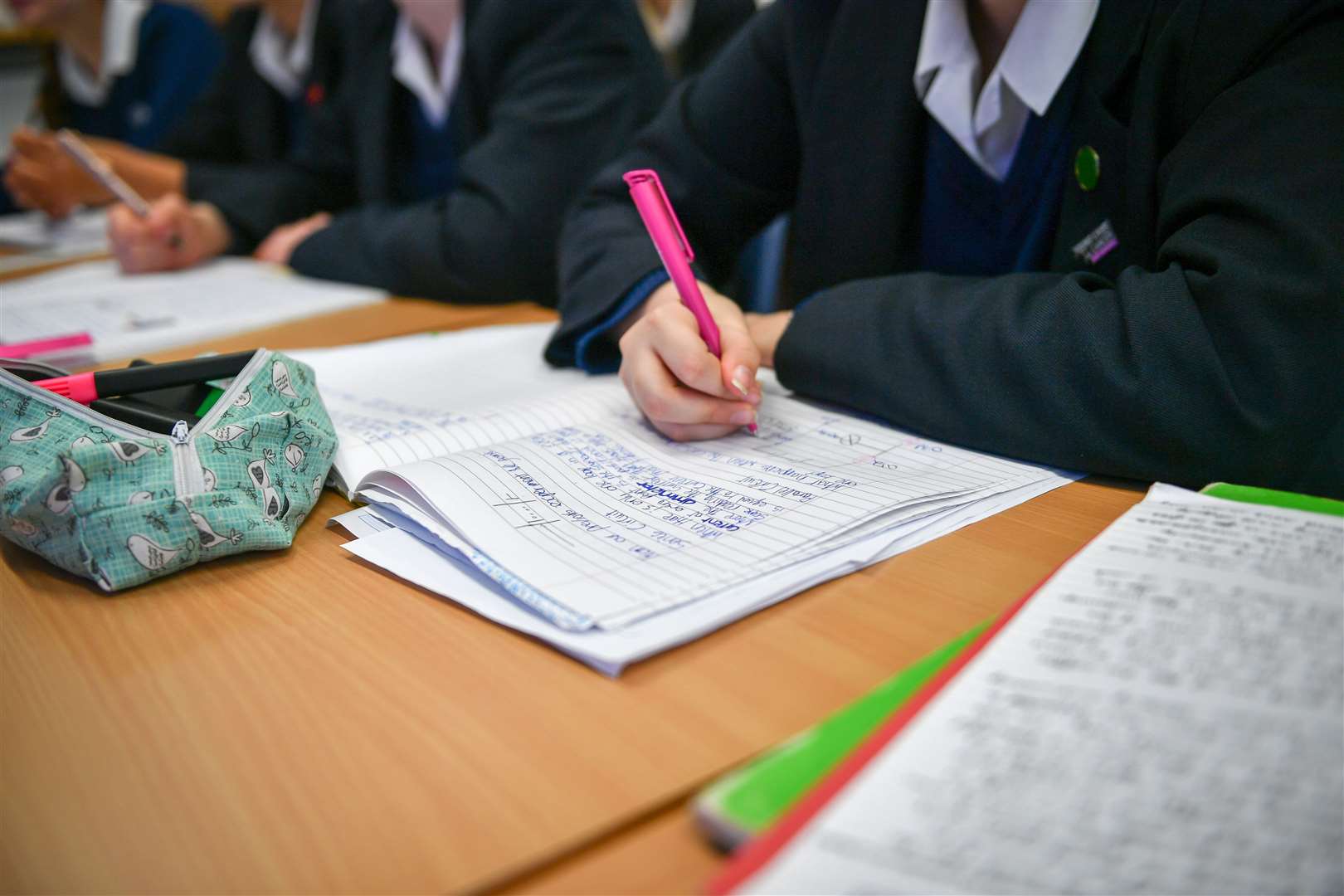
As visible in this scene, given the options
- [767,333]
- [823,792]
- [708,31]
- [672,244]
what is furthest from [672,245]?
[708,31]

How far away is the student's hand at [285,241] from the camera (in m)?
1.39

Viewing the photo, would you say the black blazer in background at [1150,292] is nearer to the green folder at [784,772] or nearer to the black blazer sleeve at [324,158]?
the green folder at [784,772]

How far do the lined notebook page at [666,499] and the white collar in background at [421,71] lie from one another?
1009mm

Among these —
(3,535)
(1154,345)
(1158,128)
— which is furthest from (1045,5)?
(3,535)

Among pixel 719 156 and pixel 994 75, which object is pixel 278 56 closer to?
pixel 719 156

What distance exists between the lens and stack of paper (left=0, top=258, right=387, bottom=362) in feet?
3.12

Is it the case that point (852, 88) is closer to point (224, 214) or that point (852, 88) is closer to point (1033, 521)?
point (1033, 521)

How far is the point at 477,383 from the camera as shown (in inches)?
29.4

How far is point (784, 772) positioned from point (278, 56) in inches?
→ 79.5

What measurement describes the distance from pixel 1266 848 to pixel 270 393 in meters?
0.51

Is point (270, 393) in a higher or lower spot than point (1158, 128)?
lower

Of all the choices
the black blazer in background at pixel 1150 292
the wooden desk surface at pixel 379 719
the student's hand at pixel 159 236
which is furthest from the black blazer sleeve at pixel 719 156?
the student's hand at pixel 159 236

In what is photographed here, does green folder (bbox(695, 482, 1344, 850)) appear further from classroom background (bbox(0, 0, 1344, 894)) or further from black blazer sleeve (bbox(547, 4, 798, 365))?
black blazer sleeve (bbox(547, 4, 798, 365))

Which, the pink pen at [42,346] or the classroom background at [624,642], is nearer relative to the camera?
the classroom background at [624,642]
